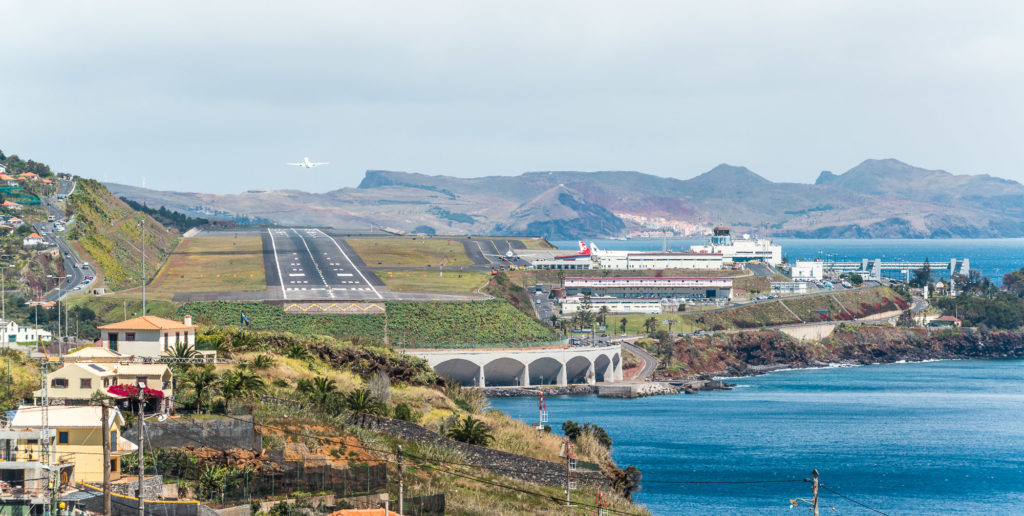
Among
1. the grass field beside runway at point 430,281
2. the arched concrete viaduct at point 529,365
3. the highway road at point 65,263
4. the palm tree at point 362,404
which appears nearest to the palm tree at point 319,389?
the palm tree at point 362,404

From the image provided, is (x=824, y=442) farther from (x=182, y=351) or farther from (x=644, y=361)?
(x=182, y=351)

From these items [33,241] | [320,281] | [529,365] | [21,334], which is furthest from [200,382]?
[33,241]

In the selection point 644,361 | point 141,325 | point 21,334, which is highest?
point 141,325

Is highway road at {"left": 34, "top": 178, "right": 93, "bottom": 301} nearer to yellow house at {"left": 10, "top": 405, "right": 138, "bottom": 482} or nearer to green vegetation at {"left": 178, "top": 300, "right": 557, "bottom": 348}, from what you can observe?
green vegetation at {"left": 178, "top": 300, "right": 557, "bottom": 348}

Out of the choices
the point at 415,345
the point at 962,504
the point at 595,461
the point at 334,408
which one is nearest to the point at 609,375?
the point at 415,345

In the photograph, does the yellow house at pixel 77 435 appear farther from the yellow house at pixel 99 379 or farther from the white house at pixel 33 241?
the white house at pixel 33 241

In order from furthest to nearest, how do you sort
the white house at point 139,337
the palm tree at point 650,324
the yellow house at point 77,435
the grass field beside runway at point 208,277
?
the palm tree at point 650,324, the grass field beside runway at point 208,277, the white house at point 139,337, the yellow house at point 77,435
